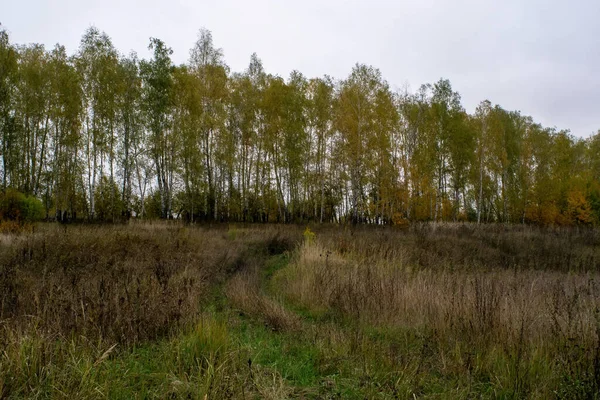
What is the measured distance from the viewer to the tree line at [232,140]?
1944cm

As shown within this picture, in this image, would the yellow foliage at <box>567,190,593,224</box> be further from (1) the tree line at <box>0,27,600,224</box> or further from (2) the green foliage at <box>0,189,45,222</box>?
(2) the green foliage at <box>0,189,45,222</box>

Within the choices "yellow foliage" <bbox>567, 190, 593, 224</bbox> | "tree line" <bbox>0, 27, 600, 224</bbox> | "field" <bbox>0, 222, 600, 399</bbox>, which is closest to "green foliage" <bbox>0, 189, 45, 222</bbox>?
"tree line" <bbox>0, 27, 600, 224</bbox>

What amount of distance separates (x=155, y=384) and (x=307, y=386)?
1199mm

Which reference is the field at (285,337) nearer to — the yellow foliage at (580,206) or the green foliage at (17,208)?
the green foliage at (17,208)

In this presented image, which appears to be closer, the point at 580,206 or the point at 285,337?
the point at 285,337

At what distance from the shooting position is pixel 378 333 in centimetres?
443

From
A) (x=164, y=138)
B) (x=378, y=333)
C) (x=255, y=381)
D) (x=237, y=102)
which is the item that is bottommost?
(x=378, y=333)

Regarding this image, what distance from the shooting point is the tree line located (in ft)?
63.8

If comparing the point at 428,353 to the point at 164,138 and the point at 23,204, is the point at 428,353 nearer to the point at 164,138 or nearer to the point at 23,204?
the point at 23,204

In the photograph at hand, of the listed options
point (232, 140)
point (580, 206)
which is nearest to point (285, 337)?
point (232, 140)

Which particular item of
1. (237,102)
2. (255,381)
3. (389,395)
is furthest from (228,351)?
(237,102)

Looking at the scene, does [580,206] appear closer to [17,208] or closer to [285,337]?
[285,337]

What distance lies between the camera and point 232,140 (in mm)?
22578

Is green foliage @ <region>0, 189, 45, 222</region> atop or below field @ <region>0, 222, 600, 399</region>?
atop
